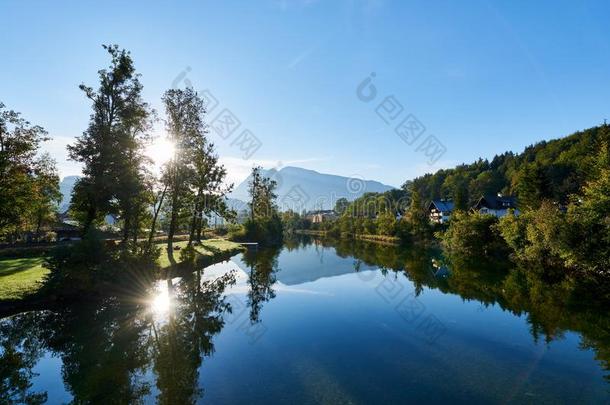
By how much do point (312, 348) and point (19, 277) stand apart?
64.1 feet

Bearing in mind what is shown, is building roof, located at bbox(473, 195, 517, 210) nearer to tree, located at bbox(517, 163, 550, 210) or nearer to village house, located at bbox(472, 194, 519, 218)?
village house, located at bbox(472, 194, 519, 218)

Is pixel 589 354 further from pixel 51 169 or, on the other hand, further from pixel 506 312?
pixel 51 169

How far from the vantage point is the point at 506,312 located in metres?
20.0

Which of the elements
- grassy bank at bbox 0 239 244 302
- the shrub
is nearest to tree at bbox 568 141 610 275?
the shrub

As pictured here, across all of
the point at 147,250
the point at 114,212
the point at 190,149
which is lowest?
the point at 147,250

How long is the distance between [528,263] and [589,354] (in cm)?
2595

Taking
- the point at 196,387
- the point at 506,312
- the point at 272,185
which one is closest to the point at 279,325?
the point at 196,387

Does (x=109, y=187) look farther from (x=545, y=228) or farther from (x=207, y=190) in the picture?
(x=545, y=228)

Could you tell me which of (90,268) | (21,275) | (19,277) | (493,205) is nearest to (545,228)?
(90,268)

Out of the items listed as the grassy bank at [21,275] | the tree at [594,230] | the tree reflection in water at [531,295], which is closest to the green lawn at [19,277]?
the grassy bank at [21,275]

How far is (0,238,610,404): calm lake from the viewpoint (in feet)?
34.1

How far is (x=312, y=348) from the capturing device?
47.2 ft

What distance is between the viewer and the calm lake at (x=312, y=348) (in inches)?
410

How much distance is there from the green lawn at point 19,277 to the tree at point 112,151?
4554 mm
